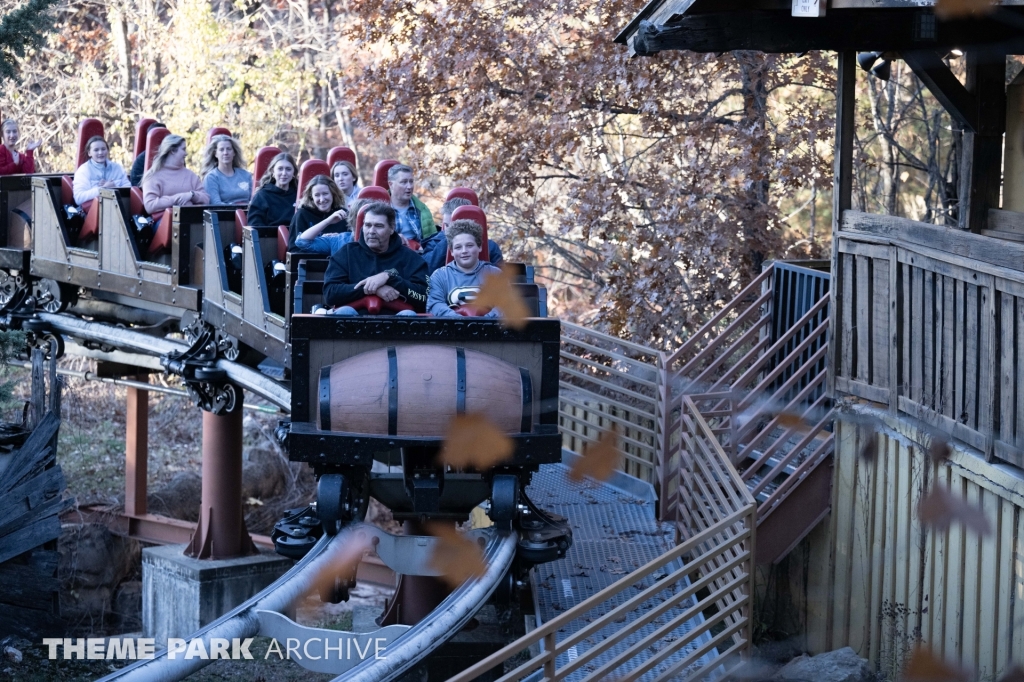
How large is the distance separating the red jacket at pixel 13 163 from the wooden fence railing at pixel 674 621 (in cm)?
810

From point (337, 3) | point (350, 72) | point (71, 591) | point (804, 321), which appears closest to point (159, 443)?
point (71, 591)

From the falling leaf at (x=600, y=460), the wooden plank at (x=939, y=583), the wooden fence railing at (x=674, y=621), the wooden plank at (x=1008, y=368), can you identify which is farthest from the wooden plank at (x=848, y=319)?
the falling leaf at (x=600, y=460)

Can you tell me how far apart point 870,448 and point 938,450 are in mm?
777

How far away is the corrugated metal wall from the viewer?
19.4 feet

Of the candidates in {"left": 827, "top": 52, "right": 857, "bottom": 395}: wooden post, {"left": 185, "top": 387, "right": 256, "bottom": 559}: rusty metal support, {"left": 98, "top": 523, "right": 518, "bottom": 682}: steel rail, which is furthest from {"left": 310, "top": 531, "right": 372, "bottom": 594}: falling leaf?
{"left": 185, "top": 387, "right": 256, "bottom": 559}: rusty metal support

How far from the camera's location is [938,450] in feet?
21.5

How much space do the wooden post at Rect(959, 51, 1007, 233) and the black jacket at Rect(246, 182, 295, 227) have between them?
482cm

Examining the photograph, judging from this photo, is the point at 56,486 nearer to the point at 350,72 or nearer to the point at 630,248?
the point at 630,248

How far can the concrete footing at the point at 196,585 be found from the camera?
11.5 meters

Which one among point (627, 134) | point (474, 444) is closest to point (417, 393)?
point (474, 444)

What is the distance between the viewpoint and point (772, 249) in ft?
41.0

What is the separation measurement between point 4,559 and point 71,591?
209 inches

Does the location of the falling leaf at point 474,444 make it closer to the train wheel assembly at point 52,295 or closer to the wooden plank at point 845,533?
the wooden plank at point 845,533

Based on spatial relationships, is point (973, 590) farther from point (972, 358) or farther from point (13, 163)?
point (13, 163)
